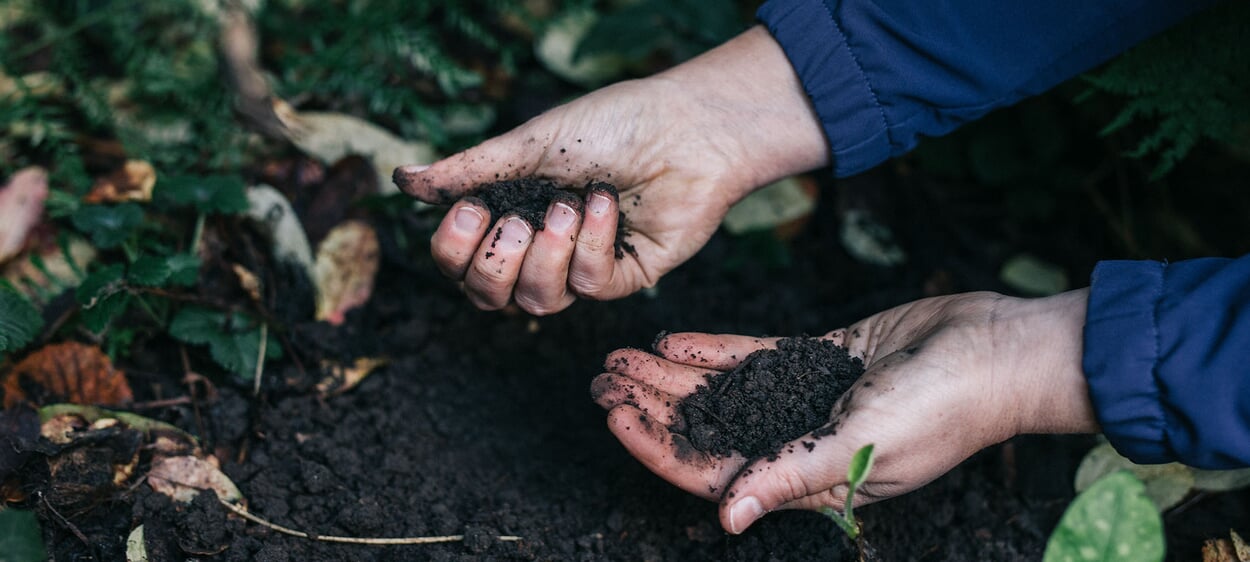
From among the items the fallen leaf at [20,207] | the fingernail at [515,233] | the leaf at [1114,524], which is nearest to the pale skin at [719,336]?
the fingernail at [515,233]

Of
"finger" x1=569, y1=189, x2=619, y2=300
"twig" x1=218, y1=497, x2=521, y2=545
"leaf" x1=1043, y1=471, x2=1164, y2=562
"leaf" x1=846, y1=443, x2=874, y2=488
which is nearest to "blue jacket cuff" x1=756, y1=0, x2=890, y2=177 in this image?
"finger" x1=569, y1=189, x2=619, y2=300

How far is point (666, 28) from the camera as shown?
2930 millimetres

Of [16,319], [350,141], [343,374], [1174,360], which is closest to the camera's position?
[1174,360]

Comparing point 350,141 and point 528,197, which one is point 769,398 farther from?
point 350,141

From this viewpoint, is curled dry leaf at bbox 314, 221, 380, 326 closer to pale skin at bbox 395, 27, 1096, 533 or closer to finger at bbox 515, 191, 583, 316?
pale skin at bbox 395, 27, 1096, 533

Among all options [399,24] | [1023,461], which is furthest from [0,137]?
[1023,461]

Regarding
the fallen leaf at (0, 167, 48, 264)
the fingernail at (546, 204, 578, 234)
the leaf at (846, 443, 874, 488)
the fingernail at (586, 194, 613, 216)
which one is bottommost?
the fallen leaf at (0, 167, 48, 264)

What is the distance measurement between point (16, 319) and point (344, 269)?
80 centimetres

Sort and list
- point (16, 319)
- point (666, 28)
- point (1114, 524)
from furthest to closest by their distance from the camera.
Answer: point (666, 28)
point (16, 319)
point (1114, 524)

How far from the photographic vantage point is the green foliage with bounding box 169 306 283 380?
2.19 metres

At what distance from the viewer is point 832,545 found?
1913 mm

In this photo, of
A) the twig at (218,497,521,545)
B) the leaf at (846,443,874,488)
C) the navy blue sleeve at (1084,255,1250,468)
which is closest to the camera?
the leaf at (846,443,874,488)

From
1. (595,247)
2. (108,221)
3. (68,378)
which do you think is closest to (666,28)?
(595,247)

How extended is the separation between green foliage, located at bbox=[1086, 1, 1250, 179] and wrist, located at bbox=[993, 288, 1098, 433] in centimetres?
86
